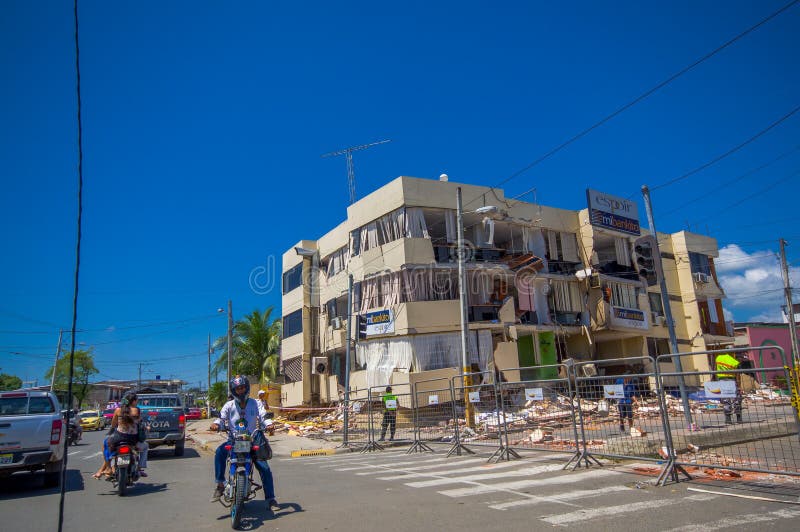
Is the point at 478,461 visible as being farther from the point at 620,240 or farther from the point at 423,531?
the point at 620,240

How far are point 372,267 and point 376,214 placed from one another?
2.62 m

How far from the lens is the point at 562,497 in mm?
6957

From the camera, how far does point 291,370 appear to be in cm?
3372

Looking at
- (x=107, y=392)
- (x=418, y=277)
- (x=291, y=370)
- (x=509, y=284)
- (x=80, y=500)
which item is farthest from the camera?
(x=107, y=392)

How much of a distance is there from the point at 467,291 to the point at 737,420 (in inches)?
644

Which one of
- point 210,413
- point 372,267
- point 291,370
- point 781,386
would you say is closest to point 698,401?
point 781,386

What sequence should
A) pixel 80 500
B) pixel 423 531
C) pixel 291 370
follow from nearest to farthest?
pixel 423 531
pixel 80 500
pixel 291 370

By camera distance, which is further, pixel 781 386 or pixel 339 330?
pixel 339 330

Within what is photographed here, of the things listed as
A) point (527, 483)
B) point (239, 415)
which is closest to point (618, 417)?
point (527, 483)

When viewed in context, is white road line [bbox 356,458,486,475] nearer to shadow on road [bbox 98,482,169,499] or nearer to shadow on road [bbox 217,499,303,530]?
shadow on road [bbox 217,499,303,530]

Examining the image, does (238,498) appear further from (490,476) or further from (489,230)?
(489,230)

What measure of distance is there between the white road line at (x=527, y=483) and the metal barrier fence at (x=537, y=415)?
4.93 feet

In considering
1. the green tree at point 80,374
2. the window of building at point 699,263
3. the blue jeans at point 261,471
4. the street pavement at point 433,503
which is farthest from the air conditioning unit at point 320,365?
the green tree at point 80,374

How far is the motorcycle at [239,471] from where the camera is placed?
6.12 m
